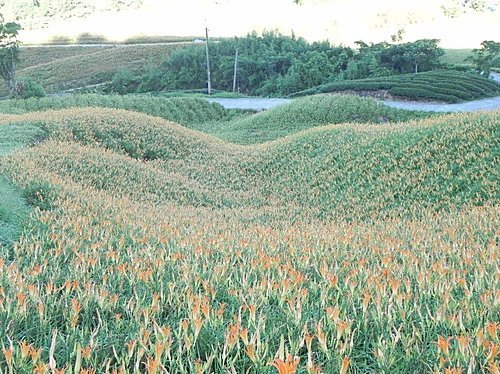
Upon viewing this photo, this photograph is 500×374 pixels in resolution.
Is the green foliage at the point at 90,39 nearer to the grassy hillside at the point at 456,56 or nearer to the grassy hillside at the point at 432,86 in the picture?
the grassy hillside at the point at 456,56

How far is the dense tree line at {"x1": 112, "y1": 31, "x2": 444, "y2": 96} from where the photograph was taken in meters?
35.6

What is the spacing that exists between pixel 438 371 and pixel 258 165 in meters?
11.7

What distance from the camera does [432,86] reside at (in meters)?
27.1

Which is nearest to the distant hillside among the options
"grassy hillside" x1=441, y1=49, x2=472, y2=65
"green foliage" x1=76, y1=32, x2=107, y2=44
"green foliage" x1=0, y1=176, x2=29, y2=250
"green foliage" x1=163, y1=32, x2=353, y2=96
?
"green foliage" x1=76, y1=32, x2=107, y2=44

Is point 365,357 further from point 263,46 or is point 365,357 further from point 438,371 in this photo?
point 263,46

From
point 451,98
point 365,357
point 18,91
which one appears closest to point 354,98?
point 451,98

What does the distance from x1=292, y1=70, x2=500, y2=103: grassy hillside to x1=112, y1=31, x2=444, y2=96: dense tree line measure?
4.57m

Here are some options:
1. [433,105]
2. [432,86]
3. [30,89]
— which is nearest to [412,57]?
[432,86]

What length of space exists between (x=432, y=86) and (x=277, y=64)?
1553 centimetres

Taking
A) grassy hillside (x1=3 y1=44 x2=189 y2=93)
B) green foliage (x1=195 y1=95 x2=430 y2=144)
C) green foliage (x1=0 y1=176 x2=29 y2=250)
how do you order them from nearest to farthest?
green foliage (x1=0 y1=176 x2=29 y2=250)
green foliage (x1=195 y1=95 x2=430 y2=144)
grassy hillside (x1=3 y1=44 x2=189 y2=93)

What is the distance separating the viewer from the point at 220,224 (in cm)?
646

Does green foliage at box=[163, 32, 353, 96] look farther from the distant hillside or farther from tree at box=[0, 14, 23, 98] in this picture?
the distant hillside

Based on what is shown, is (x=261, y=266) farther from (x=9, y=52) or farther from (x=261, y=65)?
(x=261, y=65)

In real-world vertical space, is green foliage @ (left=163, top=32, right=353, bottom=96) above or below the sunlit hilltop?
below
